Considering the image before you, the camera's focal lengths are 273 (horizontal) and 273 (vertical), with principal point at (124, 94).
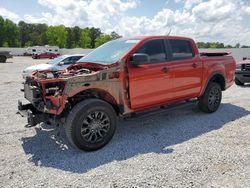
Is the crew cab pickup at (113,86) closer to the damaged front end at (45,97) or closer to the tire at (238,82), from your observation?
the damaged front end at (45,97)

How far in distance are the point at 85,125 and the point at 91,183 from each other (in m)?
1.21

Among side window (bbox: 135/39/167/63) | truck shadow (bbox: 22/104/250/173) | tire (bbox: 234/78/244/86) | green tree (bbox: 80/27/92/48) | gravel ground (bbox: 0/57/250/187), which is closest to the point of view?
gravel ground (bbox: 0/57/250/187)

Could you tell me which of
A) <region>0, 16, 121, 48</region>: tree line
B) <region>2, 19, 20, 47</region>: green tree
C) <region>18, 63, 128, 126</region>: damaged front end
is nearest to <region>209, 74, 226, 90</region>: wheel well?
<region>18, 63, 128, 126</region>: damaged front end

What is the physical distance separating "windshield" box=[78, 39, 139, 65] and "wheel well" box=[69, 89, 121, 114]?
61 cm

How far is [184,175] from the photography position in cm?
381

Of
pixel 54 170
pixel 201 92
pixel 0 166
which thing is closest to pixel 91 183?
pixel 54 170

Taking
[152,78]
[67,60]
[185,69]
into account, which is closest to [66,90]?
[152,78]

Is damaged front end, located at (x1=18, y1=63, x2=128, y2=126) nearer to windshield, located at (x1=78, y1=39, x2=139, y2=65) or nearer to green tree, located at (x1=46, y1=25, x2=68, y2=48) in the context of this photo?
windshield, located at (x1=78, y1=39, x2=139, y2=65)

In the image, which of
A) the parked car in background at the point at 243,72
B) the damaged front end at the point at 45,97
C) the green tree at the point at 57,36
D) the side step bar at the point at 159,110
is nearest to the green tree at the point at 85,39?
the green tree at the point at 57,36

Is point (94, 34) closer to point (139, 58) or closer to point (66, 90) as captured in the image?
point (139, 58)

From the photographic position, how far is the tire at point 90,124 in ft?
14.7

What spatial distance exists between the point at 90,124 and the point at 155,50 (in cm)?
215

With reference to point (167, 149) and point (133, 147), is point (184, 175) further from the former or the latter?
point (133, 147)

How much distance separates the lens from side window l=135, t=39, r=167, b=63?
552cm
